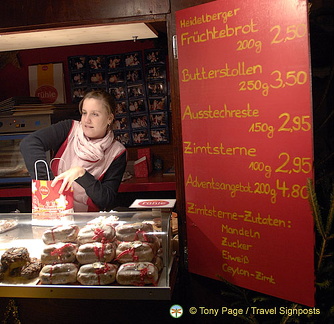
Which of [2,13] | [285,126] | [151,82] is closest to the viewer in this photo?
[285,126]

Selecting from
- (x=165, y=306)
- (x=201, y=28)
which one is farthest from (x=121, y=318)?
(x=201, y=28)

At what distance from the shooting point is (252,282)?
224 centimetres

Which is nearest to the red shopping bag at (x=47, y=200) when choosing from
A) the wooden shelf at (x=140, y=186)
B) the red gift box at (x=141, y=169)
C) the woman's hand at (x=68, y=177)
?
the woman's hand at (x=68, y=177)

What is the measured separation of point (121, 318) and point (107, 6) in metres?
1.77

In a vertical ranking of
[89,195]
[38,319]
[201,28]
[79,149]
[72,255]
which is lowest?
[38,319]

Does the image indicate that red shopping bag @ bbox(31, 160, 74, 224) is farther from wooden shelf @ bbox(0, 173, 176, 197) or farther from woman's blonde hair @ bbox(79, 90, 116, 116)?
wooden shelf @ bbox(0, 173, 176, 197)

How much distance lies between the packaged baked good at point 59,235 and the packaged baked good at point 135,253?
281 millimetres

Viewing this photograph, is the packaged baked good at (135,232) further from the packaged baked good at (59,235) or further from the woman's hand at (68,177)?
the woman's hand at (68,177)

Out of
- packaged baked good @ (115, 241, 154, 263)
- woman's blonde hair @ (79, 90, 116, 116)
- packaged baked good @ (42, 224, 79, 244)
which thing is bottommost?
packaged baked good @ (115, 241, 154, 263)

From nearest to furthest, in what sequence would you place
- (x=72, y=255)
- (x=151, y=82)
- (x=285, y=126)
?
1. (x=285, y=126)
2. (x=72, y=255)
3. (x=151, y=82)

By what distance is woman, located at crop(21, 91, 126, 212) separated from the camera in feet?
10.2

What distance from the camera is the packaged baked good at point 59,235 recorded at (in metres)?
2.23

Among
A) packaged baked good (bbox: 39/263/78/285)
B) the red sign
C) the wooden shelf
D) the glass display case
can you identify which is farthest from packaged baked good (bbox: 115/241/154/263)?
the wooden shelf

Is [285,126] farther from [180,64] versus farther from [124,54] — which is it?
[124,54]
